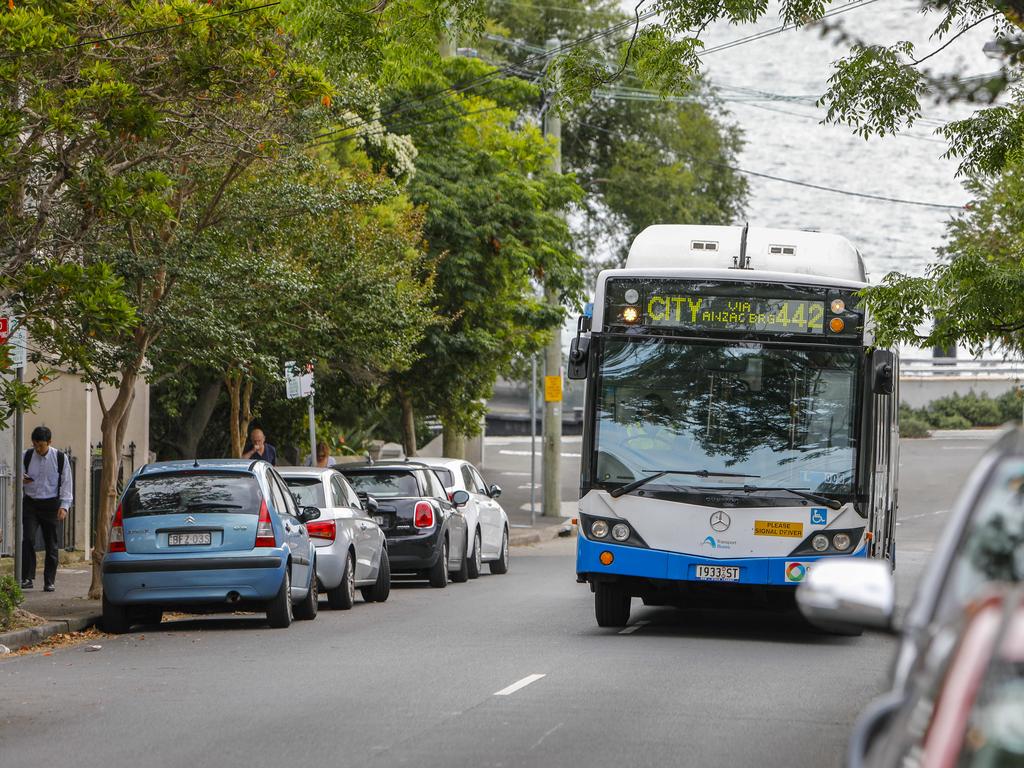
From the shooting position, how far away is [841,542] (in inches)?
566

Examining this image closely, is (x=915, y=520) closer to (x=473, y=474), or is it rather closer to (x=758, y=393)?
(x=473, y=474)

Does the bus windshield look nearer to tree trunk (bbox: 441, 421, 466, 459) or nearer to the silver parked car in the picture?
the silver parked car

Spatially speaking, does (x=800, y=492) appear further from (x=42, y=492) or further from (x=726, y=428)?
(x=42, y=492)

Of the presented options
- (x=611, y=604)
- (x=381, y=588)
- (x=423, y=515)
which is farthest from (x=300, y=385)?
(x=611, y=604)

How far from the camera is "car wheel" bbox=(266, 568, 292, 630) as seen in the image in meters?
15.9

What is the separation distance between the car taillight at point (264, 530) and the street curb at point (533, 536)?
→ 61.0ft

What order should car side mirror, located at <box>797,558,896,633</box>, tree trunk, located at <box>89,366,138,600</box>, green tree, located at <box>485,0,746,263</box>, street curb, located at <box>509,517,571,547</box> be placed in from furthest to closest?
green tree, located at <box>485,0,746,263</box> < street curb, located at <box>509,517,571,547</box> < tree trunk, located at <box>89,366,138,600</box> < car side mirror, located at <box>797,558,896,633</box>

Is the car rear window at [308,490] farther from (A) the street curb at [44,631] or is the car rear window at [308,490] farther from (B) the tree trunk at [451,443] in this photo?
(B) the tree trunk at [451,443]

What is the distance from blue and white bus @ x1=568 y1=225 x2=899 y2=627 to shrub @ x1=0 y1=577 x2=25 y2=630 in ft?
16.6

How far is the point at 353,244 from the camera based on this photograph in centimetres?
2408

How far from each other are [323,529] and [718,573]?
16.3 feet

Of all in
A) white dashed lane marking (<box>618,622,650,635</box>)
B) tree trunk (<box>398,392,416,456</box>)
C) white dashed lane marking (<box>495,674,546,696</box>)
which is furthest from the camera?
tree trunk (<box>398,392,416,456</box>)

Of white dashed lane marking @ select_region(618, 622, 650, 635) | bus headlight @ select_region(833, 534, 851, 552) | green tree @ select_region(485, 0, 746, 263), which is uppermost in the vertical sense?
green tree @ select_region(485, 0, 746, 263)

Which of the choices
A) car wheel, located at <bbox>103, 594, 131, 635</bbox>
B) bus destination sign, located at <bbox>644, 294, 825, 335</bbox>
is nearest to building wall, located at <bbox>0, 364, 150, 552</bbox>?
car wheel, located at <bbox>103, 594, 131, 635</bbox>
